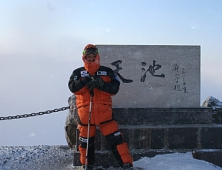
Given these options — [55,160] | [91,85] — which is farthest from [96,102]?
[55,160]

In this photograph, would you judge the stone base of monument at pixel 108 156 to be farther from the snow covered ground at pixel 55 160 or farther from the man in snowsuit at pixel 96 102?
the man in snowsuit at pixel 96 102

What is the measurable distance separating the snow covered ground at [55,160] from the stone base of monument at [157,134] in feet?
0.46

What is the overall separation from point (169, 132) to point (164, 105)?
59 centimetres

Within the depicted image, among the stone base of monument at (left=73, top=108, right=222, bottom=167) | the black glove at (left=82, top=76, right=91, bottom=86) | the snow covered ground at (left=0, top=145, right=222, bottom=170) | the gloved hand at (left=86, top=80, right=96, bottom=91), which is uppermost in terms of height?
the black glove at (left=82, top=76, right=91, bottom=86)

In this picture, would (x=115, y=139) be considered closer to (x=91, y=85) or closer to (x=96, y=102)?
(x=96, y=102)

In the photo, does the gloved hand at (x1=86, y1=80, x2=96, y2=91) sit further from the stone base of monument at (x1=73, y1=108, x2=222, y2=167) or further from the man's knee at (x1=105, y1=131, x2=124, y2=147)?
the stone base of monument at (x1=73, y1=108, x2=222, y2=167)

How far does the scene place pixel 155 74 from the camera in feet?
15.6

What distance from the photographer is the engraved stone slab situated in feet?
15.4

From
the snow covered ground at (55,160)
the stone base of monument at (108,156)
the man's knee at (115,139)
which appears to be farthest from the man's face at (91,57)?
the snow covered ground at (55,160)

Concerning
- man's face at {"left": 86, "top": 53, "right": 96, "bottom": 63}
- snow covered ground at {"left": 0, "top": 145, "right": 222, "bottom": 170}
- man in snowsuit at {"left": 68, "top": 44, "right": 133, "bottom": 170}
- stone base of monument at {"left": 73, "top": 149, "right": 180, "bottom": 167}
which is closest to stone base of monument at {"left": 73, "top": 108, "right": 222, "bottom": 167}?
stone base of monument at {"left": 73, "top": 149, "right": 180, "bottom": 167}

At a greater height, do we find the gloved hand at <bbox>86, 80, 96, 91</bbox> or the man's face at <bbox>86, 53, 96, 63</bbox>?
the man's face at <bbox>86, 53, 96, 63</bbox>

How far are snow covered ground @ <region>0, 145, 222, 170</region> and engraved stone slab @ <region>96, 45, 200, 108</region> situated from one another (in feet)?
3.24

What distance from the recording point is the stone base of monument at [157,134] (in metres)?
4.18

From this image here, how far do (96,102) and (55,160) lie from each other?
66.5 inches
